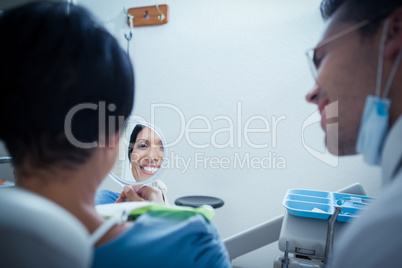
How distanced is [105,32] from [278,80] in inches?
58.2

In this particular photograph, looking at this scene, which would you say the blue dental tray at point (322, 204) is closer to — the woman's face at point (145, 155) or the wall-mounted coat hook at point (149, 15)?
the woman's face at point (145, 155)

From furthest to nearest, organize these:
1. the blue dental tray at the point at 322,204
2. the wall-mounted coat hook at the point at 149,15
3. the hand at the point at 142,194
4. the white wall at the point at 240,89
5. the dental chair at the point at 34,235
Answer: the wall-mounted coat hook at the point at 149,15 < the white wall at the point at 240,89 < the hand at the point at 142,194 < the blue dental tray at the point at 322,204 < the dental chair at the point at 34,235

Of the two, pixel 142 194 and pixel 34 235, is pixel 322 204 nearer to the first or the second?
pixel 142 194

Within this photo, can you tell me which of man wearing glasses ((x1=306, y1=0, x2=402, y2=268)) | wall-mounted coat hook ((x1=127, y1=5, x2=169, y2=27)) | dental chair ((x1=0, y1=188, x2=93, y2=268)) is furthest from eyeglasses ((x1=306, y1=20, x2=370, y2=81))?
wall-mounted coat hook ((x1=127, y1=5, x2=169, y2=27))

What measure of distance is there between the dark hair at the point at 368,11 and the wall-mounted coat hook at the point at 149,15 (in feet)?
5.15

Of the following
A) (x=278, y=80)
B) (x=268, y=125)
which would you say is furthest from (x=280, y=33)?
(x=268, y=125)

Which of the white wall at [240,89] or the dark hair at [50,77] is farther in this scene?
the white wall at [240,89]

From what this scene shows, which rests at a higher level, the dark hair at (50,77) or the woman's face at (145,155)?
the dark hair at (50,77)

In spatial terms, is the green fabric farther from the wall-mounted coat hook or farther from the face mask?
the wall-mounted coat hook

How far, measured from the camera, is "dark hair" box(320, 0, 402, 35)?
51 cm

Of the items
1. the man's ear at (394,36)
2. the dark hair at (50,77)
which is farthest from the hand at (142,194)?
the man's ear at (394,36)

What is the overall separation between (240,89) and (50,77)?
5.05 feet

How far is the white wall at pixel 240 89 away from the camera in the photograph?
1.73 metres

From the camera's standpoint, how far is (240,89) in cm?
184
